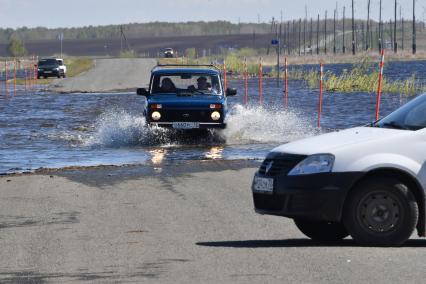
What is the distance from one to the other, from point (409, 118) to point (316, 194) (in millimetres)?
1330

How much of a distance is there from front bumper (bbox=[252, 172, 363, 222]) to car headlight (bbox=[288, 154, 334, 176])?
0.13ft

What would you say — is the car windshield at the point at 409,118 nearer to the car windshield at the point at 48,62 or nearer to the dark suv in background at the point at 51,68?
the dark suv in background at the point at 51,68

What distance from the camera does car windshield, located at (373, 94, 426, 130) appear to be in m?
11.9

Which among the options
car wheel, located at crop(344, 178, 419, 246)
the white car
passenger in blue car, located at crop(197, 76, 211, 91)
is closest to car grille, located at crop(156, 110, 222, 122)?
passenger in blue car, located at crop(197, 76, 211, 91)

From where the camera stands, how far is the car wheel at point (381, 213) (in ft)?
37.3

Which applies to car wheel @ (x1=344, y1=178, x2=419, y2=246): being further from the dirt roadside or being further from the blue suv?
the dirt roadside

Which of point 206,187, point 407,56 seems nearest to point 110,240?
point 206,187

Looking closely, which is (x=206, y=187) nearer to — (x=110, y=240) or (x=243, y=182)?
(x=243, y=182)

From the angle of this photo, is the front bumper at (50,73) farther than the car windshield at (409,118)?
Yes

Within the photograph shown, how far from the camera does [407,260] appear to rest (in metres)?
10.6

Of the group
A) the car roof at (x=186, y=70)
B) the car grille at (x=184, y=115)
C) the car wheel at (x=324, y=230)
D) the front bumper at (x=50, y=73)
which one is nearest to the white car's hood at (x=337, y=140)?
the car wheel at (x=324, y=230)

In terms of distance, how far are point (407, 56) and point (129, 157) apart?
17056cm

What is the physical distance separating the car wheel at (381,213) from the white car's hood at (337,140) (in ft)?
1.35

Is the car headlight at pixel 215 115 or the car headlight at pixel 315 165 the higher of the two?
the car headlight at pixel 315 165
